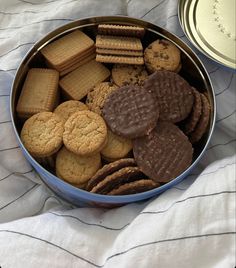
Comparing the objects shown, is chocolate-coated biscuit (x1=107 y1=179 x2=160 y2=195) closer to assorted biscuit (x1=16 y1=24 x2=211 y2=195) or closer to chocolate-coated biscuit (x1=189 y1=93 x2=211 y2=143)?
assorted biscuit (x1=16 y1=24 x2=211 y2=195)

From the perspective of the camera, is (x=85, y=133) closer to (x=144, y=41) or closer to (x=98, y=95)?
(x=98, y=95)

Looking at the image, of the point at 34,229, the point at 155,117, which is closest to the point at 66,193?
the point at 34,229

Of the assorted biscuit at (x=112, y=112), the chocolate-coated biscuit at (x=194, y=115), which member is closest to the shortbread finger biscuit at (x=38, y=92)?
the assorted biscuit at (x=112, y=112)

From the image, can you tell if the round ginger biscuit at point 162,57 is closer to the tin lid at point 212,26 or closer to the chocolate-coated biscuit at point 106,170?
the tin lid at point 212,26

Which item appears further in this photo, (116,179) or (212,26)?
(212,26)

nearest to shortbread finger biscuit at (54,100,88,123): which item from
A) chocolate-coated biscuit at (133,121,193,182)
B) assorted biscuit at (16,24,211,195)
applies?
assorted biscuit at (16,24,211,195)

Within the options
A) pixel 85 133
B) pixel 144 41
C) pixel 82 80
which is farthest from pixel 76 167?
pixel 144 41
